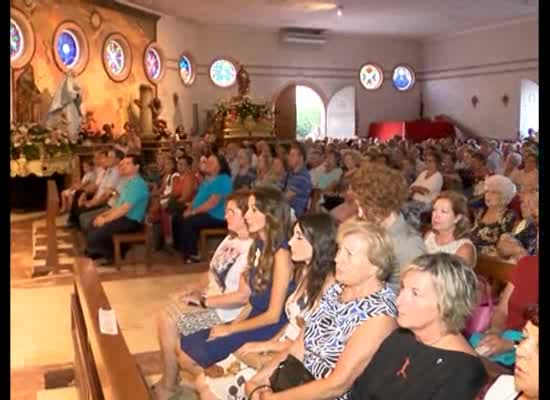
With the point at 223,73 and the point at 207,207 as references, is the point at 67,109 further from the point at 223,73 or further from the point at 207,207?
the point at 223,73

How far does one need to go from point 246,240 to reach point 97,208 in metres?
4.47

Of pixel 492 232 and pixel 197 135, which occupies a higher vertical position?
pixel 197 135

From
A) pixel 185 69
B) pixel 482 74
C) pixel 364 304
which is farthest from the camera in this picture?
pixel 482 74

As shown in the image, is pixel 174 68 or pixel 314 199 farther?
pixel 174 68

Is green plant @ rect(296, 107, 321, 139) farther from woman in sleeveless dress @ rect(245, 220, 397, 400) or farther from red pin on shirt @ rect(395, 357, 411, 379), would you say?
red pin on shirt @ rect(395, 357, 411, 379)

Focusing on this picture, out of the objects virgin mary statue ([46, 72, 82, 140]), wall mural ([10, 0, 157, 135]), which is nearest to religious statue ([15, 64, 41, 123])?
wall mural ([10, 0, 157, 135])

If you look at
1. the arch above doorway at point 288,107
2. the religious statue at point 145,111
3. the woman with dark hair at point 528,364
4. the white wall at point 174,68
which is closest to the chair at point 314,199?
the woman with dark hair at point 528,364

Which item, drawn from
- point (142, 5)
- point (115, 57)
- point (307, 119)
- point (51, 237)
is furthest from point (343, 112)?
point (51, 237)

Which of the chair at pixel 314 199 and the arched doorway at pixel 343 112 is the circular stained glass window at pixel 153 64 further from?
the chair at pixel 314 199

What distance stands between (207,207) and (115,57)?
789 centimetres

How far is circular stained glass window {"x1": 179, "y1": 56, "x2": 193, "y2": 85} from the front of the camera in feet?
53.9

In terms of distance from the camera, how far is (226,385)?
9.60ft

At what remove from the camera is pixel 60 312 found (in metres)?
5.38
